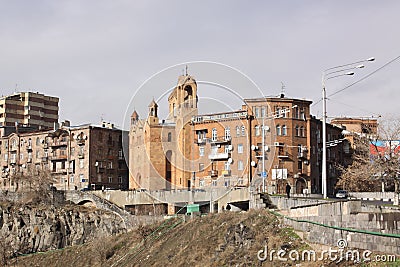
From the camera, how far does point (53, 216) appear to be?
8481 centimetres

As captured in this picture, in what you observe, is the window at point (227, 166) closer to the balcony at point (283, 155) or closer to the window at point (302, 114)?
the balcony at point (283, 155)

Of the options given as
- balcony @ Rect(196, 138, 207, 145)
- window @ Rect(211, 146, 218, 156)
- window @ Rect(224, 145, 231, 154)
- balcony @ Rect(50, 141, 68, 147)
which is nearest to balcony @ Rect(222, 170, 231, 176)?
window @ Rect(224, 145, 231, 154)

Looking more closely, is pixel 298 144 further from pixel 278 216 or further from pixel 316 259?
pixel 316 259

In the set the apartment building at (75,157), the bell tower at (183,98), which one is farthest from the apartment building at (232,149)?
the apartment building at (75,157)

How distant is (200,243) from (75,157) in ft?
228

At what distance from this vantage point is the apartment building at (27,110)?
15812cm

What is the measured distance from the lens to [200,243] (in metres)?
41.2

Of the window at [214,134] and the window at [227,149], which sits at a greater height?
the window at [214,134]

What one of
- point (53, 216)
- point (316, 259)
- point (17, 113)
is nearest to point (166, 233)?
point (316, 259)

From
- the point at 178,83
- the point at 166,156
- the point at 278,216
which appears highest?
the point at 178,83

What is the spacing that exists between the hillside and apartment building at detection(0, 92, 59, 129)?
100 meters

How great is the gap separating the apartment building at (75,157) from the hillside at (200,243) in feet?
137

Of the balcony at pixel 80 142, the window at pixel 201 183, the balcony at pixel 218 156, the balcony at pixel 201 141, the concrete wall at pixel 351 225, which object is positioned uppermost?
the balcony at pixel 80 142

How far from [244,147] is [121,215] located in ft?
66.4
